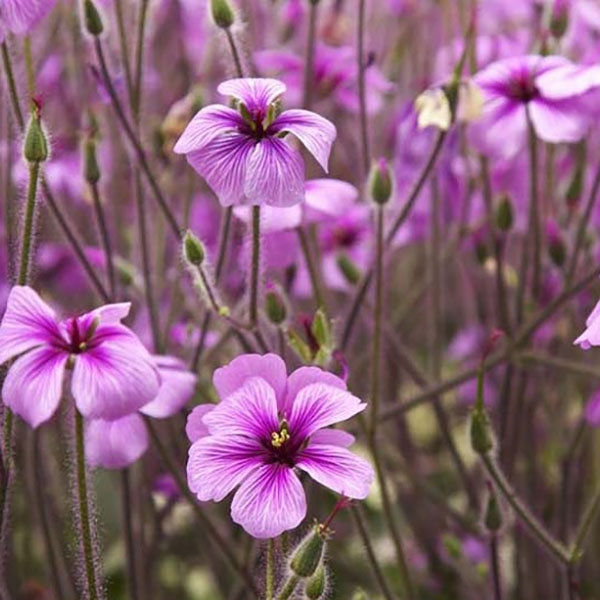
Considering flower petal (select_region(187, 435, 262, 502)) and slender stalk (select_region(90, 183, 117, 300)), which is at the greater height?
slender stalk (select_region(90, 183, 117, 300))

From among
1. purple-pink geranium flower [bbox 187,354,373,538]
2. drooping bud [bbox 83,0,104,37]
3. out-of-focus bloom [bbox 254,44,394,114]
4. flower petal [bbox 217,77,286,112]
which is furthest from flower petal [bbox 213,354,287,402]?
out-of-focus bloom [bbox 254,44,394,114]

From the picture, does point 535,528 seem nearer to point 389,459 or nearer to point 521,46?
point 389,459

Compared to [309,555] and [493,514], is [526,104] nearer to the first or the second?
[493,514]

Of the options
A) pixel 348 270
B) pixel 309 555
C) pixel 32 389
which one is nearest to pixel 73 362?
pixel 32 389

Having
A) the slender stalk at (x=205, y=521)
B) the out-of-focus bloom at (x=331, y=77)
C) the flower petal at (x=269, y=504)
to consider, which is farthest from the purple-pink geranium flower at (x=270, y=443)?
the out-of-focus bloom at (x=331, y=77)

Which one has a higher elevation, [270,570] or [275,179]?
[275,179]

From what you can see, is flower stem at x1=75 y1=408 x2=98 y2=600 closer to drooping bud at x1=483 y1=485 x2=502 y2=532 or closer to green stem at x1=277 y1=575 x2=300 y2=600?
green stem at x1=277 y1=575 x2=300 y2=600

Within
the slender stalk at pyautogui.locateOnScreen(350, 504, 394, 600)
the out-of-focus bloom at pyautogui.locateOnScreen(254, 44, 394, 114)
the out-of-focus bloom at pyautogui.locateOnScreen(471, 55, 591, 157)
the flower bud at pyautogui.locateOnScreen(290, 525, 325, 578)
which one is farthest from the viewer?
the out-of-focus bloom at pyautogui.locateOnScreen(254, 44, 394, 114)
